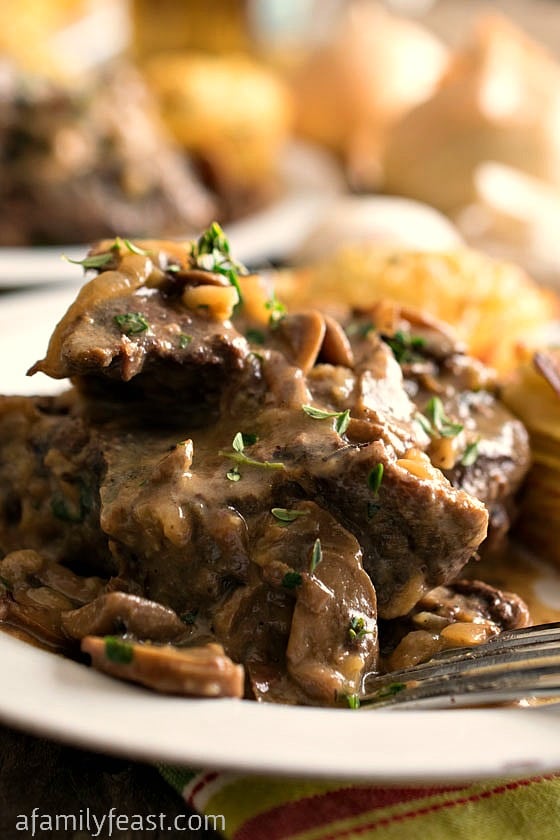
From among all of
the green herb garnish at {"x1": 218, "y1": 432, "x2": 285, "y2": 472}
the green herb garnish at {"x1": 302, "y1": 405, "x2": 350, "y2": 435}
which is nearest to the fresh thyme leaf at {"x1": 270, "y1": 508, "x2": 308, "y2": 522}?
the green herb garnish at {"x1": 218, "y1": 432, "x2": 285, "y2": 472}

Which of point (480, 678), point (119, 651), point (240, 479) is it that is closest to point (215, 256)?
point (240, 479)

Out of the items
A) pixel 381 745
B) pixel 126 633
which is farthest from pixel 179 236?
pixel 381 745

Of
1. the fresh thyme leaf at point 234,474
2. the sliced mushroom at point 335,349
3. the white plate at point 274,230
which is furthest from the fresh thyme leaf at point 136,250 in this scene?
the white plate at point 274,230

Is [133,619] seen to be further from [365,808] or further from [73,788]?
[365,808]

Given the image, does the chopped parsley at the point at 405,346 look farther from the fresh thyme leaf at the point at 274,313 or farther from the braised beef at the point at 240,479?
the fresh thyme leaf at the point at 274,313

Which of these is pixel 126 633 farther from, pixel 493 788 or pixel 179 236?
pixel 179 236
